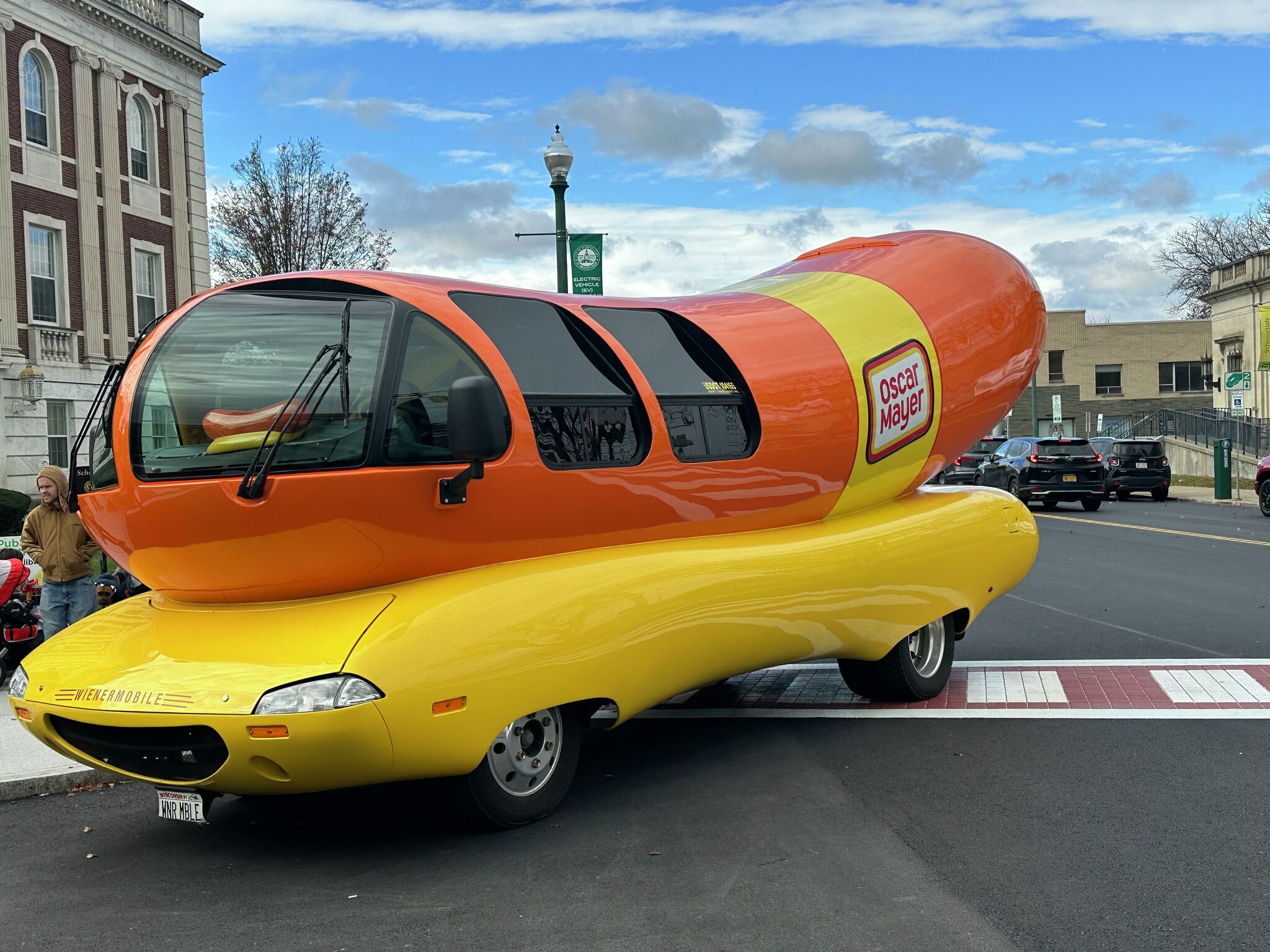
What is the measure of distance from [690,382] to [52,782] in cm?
396

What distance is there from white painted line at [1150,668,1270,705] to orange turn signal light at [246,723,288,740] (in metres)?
5.63

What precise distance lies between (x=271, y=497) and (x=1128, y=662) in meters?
6.78

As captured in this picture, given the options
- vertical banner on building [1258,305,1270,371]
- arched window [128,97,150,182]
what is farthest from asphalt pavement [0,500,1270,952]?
vertical banner on building [1258,305,1270,371]

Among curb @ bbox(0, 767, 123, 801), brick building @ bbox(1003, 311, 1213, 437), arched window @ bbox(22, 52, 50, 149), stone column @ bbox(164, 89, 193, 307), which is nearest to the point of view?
curb @ bbox(0, 767, 123, 801)

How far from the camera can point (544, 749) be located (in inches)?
222

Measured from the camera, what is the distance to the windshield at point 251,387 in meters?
5.03

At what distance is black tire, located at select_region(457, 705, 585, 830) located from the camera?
17.5 ft

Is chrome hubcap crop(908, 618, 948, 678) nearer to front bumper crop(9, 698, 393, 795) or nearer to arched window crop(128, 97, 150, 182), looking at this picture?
front bumper crop(9, 698, 393, 795)

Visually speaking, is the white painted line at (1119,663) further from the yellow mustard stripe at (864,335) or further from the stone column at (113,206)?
the stone column at (113,206)

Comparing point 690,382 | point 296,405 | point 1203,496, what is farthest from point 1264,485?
point 296,405

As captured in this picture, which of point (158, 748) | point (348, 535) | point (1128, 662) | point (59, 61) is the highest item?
point (59, 61)

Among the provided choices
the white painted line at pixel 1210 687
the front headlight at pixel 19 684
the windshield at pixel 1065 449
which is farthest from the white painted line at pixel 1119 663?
the windshield at pixel 1065 449

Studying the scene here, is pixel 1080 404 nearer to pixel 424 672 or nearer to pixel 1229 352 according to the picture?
pixel 1229 352

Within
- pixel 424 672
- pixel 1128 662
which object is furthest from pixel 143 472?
pixel 1128 662
